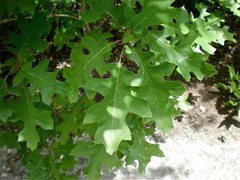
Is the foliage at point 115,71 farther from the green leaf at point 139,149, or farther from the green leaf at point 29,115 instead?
the green leaf at point 139,149

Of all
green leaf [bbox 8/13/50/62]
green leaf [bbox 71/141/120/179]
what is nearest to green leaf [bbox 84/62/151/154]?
green leaf [bbox 8/13/50/62]

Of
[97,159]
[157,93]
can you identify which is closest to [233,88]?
[97,159]

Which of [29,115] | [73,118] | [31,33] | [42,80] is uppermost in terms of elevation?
[31,33]

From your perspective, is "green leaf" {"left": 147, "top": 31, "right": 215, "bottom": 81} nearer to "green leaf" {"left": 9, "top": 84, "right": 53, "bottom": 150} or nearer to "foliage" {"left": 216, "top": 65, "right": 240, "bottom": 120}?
"green leaf" {"left": 9, "top": 84, "right": 53, "bottom": 150}

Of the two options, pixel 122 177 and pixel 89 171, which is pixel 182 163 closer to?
pixel 122 177

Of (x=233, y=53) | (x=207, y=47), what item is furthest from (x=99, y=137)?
(x=233, y=53)

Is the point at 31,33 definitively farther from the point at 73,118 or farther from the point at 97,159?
the point at 97,159
